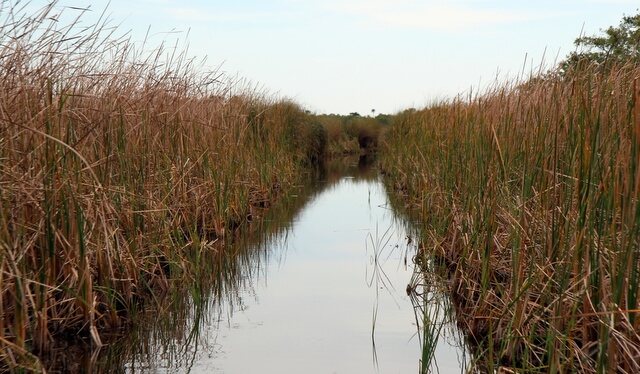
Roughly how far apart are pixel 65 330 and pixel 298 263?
9.11 feet

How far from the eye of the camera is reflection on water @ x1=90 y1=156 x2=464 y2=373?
3723 mm

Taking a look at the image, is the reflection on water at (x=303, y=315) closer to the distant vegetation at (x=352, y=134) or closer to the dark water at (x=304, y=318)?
the dark water at (x=304, y=318)

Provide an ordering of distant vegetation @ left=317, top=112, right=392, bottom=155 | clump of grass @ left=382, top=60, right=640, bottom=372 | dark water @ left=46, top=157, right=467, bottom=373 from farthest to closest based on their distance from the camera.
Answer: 1. distant vegetation @ left=317, top=112, right=392, bottom=155
2. dark water @ left=46, top=157, right=467, bottom=373
3. clump of grass @ left=382, top=60, right=640, bottom=372

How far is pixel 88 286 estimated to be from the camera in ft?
12.1

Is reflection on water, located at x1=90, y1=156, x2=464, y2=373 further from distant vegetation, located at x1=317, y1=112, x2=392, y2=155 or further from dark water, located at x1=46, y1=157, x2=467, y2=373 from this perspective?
distant vegetation, located at x1=317, y1=112, x2=392, y2=155

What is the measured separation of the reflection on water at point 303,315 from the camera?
372cm

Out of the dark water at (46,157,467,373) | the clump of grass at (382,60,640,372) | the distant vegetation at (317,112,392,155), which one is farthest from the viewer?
the distant vegetation at (317,112,392,155)

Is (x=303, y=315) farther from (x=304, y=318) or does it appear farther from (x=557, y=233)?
(x=557, y=233)

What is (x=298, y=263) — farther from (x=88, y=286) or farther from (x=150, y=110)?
(x=88, y=286)

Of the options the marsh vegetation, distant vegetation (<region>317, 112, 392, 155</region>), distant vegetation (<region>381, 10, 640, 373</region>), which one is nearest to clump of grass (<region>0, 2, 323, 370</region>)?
the marsh vegetation

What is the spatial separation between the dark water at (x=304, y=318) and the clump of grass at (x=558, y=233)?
317 mm

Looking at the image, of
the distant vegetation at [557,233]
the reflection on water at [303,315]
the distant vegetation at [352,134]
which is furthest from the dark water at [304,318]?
the distant vegetation at [352,134]

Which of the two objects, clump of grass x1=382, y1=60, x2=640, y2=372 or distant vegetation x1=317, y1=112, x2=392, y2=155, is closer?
clump of grass x1=382, y1=60, x2=640, y2=372

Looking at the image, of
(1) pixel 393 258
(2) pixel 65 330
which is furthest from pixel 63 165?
(1) pixel 393 258
